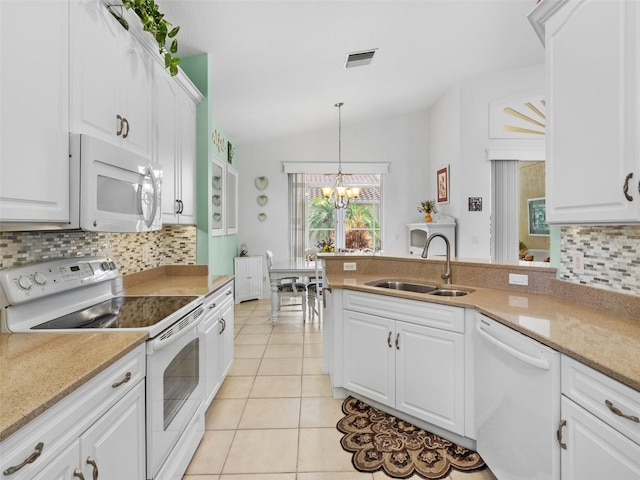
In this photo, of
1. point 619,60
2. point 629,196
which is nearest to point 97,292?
point 629,196

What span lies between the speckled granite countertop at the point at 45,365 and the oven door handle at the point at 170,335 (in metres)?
0.07

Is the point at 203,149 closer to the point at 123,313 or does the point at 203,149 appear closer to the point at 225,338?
the point at 225,338

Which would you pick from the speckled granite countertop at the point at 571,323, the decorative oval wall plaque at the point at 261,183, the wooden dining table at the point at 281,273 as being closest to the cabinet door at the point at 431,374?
the speckled granite countertop at the point at 571,323

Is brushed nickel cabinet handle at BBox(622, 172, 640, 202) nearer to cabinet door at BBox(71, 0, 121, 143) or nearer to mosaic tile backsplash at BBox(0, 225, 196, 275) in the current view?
cabinet door at BBox(71, 0, 121, 143)

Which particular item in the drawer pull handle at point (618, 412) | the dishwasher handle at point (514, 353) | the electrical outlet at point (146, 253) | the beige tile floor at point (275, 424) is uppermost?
the electrical outlet at point (146, 253)

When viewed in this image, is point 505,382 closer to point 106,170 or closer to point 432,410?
point 432,410

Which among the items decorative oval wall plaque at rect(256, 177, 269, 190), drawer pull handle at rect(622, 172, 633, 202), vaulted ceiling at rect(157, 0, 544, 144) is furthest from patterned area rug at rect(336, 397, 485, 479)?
decorative oval wall plaque at rect(256, 177, 269, 190)

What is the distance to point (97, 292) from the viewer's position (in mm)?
1839

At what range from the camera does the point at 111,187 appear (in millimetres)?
1519

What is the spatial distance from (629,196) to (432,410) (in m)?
1.44

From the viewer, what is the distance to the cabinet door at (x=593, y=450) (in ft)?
3.05

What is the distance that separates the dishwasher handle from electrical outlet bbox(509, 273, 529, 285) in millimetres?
621

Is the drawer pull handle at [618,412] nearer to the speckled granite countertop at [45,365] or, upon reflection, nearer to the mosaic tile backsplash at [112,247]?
the speckled granite countertop at [45,365]

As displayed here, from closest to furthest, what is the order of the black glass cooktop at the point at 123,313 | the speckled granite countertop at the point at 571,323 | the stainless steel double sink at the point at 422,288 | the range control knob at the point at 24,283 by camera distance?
Answer: the speckled granite countertop at the point at 571,323 < the range control knob at the point at 24,283 < the black glass cooktop at the point at 123,313 < the stainless steel double sink at the point at 422,288
